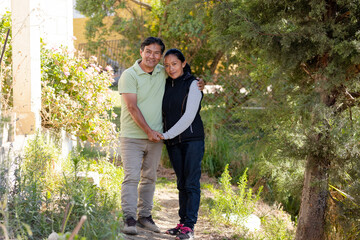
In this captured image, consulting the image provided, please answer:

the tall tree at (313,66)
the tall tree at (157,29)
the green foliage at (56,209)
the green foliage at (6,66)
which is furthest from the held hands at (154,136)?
the tall tree at (157,29)

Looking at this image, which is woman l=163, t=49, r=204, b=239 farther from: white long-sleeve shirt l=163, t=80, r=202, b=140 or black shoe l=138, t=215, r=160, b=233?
black shoe l=138, t=215, r=160, b=233

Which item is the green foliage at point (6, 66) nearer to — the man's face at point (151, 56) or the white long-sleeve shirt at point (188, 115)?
the man's face at point (151, 56)

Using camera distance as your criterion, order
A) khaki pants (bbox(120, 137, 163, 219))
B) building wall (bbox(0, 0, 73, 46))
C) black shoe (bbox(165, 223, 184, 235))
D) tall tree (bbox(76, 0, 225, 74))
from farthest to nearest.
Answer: tall tree (bbox(76, 0, 225, 74))
building wall (bbox(0, 0, 73, 46))
black shoe (bbox(165, 223, 184, 235))
khaki pants (bbox(120, 137, 163, 219))

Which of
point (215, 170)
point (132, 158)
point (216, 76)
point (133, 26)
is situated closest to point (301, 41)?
point (132, 158)

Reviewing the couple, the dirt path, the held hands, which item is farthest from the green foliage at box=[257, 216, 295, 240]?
the held hands

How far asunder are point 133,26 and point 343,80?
762cm

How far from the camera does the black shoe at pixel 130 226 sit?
13.7 feet

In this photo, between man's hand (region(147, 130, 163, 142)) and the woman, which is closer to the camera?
man's hand (region(147, 130, 163, 142))

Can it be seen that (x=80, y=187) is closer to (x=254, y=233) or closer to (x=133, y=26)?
(x=254, y=233)

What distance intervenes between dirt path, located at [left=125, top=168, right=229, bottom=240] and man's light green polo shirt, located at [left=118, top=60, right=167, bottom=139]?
0.96 metres

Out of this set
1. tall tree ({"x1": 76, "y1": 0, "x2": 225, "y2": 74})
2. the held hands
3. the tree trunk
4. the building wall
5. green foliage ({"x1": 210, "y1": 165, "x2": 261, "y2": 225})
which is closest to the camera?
the held hands

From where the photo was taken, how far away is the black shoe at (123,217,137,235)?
417 cm

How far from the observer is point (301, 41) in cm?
442

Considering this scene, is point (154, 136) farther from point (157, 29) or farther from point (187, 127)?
point (157, 29)
